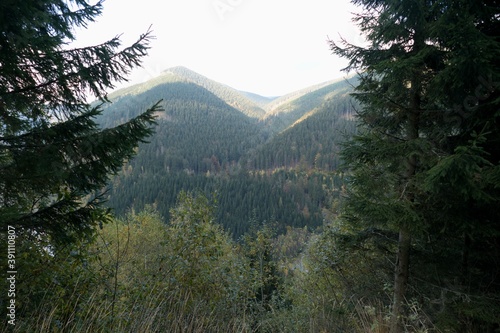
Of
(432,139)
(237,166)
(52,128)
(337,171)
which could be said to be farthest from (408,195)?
(237,166)

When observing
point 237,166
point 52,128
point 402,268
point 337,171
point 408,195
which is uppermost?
point 52,128

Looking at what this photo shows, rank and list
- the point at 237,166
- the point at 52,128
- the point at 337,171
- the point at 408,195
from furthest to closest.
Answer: the point at 237,166 < the point at 337,171 < the point at 408,195 < the point at 52,128

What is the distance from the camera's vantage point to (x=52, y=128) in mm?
2609

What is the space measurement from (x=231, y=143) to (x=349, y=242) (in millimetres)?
168214

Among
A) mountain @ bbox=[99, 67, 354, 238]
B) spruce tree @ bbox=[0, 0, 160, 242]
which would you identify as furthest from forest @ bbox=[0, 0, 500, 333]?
mountain @ bbox=[99, 67, 354, 238]

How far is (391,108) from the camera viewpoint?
354cm

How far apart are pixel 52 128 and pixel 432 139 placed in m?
4.49

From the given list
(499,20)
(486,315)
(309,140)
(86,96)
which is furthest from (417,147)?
(309,140)

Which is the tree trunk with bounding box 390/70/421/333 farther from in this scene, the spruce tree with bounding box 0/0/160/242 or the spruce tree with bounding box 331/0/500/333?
the spruce tree with bounding box 0/0/160/242

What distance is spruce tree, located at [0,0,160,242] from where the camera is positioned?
7.43ft

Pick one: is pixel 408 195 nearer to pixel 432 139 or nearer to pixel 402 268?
pixel 432 139

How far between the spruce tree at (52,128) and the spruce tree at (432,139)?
2.81 m

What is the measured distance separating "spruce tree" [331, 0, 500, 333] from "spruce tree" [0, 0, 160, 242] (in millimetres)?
2810

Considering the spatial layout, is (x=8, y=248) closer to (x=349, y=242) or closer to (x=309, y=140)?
(x=349, y=242)
